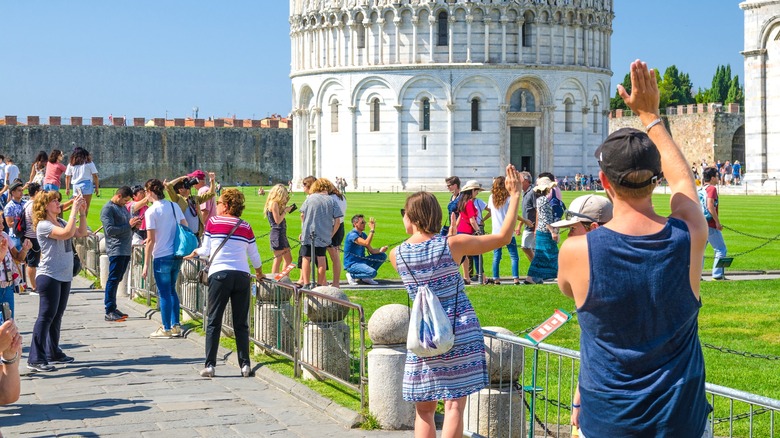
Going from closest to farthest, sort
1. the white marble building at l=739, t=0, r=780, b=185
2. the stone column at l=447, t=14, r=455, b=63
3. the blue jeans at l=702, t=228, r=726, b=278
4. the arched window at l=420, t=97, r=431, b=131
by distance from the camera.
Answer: the blue jeans at l=702, t=228, r=726, b=278
the white marble building at l=739, t=0, r=780, b=185
the stone column at l=447, t=14, r=455, b=63
the arched window at l=420, t=97, r=431, b=131

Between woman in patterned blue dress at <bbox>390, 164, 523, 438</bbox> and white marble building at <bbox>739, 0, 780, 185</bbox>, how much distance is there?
4176 cm

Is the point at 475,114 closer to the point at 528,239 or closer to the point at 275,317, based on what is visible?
the point at 528,239

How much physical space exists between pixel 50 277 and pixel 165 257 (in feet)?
6.77

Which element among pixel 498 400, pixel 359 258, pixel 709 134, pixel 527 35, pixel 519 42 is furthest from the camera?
pixel 709 134

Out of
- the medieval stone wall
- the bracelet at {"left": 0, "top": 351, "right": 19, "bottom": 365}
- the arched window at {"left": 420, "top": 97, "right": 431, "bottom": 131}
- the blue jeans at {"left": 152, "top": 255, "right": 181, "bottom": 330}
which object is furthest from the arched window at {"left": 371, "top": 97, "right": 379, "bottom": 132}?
the bracelet at {"left": 0, "top": 351, "right": 19, "bottom": 365}

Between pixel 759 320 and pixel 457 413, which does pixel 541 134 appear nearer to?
pixel 759 320

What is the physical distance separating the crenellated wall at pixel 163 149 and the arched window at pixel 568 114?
27.8 metres

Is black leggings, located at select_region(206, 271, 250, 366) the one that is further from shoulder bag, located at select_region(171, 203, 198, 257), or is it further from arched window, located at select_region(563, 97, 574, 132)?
arched window, located at select_region(563, 97, 574, 132)

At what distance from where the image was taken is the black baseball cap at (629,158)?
14.7 ft

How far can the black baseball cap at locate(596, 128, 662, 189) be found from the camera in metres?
4.48

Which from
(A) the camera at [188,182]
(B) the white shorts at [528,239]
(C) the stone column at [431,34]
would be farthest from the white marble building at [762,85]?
(A) the camera at [188,182]

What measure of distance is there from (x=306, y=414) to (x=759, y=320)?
6964 mm

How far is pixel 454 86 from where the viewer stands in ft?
215

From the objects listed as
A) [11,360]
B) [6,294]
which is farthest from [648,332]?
[6,294]
